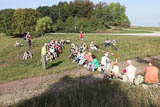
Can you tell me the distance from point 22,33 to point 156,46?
40118mm

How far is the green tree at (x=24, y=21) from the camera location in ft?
155

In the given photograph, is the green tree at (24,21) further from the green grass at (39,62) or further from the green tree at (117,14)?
the green tree at (117,14)

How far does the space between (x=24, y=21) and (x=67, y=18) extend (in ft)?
62.8

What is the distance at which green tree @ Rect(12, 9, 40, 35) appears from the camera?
47.3 meters

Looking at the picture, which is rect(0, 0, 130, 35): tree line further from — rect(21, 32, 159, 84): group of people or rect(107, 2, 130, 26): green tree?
rect(21, 32, 159, 84): group of people

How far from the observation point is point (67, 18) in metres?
61.2

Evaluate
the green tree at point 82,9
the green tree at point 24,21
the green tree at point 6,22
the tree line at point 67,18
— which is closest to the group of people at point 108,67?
the tree line at point 67,18

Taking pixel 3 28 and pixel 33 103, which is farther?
pixel 3 28

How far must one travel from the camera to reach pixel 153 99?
12.3 feet

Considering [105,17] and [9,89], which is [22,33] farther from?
[9,89]

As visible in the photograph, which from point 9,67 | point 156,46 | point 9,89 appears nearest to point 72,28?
point 156,46

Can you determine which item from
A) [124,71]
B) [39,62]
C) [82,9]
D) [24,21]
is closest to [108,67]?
[124,71]

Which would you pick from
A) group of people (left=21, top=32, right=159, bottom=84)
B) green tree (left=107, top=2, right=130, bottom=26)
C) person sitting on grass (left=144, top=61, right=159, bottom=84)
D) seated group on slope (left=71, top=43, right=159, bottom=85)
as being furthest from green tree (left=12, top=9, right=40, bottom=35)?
person sitting on grass (left=144, top=61, right=159, bottom=84)

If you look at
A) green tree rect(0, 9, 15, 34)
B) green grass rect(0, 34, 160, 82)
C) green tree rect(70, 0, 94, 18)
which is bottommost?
green grass rect(0, 34, 160, 82)
